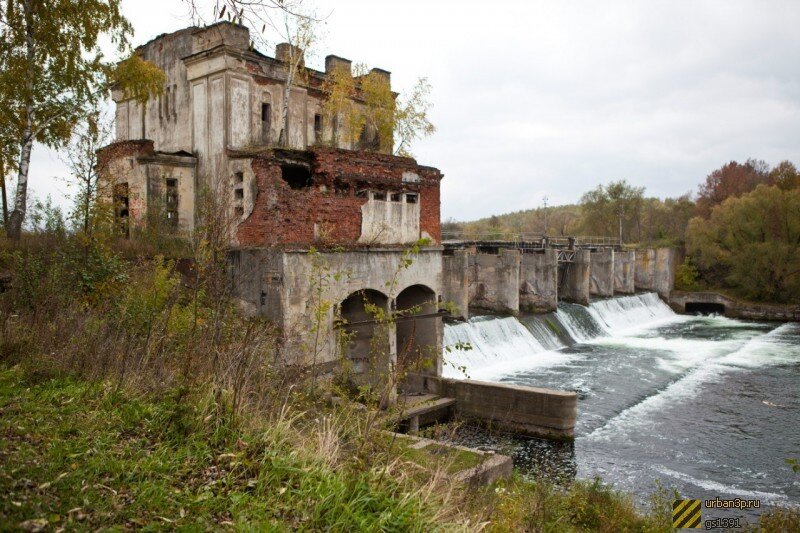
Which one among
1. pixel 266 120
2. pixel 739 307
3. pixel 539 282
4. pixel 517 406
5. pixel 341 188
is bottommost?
pixel 517 406

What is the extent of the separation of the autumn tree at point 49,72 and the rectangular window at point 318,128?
→ 9.71m

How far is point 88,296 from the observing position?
1052 cm

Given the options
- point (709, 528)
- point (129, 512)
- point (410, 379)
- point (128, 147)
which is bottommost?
point (709, 528)

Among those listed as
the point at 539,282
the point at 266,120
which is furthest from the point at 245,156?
the point at 539,282

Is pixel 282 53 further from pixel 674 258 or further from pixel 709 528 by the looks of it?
pixel 674 258

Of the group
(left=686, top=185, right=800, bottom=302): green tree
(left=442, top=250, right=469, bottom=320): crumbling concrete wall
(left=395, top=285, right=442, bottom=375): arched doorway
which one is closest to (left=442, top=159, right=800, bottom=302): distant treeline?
(left=686, top=185, right=800, bottom=302): green tree

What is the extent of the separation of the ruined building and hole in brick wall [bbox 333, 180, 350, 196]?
5 cm

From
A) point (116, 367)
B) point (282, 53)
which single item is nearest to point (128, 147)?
point (282, 53)

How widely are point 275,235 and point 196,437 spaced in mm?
8576

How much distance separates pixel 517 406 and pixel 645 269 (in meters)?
34.6

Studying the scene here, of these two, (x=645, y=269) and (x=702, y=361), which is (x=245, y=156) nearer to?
(x=702, y=361)

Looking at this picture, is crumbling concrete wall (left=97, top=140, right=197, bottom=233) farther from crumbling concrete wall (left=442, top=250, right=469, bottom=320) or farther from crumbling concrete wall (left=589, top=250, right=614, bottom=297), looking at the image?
crumbling concrete wall (left=589, top=250, right=614, bottom=297)

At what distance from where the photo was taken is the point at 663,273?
4544cm

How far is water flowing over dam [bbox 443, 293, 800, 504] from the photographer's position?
1328 centimetres
